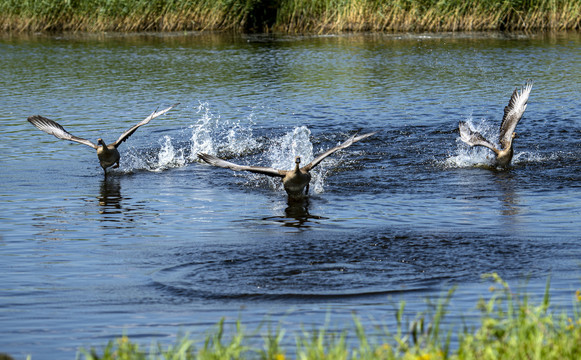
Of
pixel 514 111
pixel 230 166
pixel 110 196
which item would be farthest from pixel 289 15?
pixel 230 166

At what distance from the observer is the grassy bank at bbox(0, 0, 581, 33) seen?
37469 mm

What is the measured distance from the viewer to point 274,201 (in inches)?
556

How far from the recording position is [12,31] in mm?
42156

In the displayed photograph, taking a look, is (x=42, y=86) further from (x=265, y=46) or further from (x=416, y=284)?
(x=416, y=284)

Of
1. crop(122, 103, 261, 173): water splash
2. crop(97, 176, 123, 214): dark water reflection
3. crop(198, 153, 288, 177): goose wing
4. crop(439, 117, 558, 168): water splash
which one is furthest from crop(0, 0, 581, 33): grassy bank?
crop(198, 153, 288, 177): goose wing

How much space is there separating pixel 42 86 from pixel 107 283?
18.9 m

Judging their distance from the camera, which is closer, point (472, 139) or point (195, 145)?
point (472, 139)

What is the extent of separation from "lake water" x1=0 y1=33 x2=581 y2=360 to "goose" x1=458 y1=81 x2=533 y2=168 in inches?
13.1

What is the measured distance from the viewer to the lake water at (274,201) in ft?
28.6

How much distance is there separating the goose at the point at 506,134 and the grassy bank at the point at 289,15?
2119cm

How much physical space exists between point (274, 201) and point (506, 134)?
195 inches

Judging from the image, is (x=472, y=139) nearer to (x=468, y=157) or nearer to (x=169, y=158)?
(x=468, y=157)

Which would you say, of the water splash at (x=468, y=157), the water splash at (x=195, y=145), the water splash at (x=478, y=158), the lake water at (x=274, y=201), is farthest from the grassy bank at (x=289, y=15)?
the water splash at (x=478, y=158)

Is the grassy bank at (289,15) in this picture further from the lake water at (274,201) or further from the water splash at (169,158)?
the water splash at (169,158)
